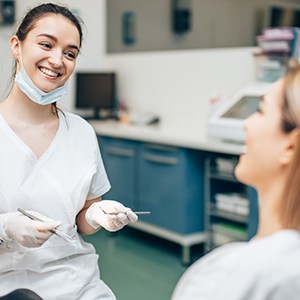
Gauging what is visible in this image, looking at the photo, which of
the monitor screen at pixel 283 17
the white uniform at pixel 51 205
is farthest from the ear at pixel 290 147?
the monitor screen at pixel 283 17

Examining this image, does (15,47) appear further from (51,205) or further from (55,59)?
(51,205)

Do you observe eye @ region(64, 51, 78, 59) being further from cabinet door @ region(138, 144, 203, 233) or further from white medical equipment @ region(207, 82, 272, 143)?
cabinet door @ region(138, 144, 203, 233)

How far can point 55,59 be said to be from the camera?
62.8 inches

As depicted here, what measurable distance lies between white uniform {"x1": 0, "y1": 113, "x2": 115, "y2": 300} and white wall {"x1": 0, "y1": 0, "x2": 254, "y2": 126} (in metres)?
Answer: 1.97

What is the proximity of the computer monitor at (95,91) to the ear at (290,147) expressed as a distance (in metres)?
3.79

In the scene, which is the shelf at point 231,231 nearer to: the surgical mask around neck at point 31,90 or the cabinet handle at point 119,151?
the cabinet handle at point 119,151

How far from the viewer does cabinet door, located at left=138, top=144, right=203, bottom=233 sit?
11.3 ft

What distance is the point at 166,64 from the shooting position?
429 cm

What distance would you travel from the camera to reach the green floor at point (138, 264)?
3148 mm

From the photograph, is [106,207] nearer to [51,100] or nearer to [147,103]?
[51,100]

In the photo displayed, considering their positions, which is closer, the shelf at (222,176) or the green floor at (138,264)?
the green floor at (138,264)

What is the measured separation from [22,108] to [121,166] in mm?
2346

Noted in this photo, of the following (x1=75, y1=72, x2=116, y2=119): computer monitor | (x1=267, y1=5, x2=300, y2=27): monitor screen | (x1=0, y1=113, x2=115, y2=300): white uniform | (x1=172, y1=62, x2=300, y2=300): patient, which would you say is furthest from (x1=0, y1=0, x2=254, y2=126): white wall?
Result: (x1=172, y1=62, x2=300, y2=300): patient

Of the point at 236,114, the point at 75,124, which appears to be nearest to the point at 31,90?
the point at 75,124
